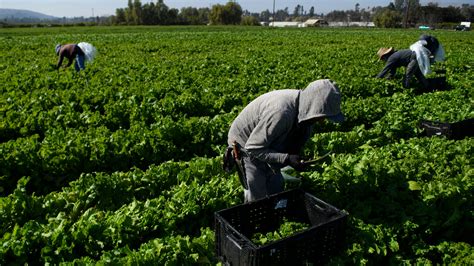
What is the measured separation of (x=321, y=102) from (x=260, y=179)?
4.64ft

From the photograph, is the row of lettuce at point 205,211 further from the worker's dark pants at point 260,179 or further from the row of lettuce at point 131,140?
the row of lettuce at point 131,140

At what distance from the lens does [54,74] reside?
14086 millimetres

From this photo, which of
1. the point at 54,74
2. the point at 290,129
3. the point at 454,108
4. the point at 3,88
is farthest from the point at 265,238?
the point at 54,74

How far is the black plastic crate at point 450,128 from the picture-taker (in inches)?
314

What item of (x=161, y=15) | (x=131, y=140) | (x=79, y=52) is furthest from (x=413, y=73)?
(x=161, y=15)

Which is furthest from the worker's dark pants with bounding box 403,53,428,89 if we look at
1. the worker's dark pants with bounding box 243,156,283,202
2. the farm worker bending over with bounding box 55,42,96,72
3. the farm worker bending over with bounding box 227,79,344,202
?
the farm worker bending over with bounding box 55,42,96,72

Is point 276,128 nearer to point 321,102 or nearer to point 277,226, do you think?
point 321,102

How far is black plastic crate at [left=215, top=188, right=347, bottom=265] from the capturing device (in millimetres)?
3830

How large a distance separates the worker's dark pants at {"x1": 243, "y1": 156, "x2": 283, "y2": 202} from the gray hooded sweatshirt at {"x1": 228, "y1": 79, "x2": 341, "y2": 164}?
0.27 m

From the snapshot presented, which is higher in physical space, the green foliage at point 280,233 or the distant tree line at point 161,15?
the distant tree line at point 161,15

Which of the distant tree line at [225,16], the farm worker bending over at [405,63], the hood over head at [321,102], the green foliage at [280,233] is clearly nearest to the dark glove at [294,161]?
the hood over head at [321,102]

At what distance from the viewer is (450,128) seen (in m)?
7.91

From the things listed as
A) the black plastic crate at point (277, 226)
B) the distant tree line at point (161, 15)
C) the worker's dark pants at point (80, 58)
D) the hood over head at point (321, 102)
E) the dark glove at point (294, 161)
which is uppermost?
the distant tree line at point (161, 15)

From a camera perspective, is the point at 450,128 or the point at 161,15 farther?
the point at 161,15
